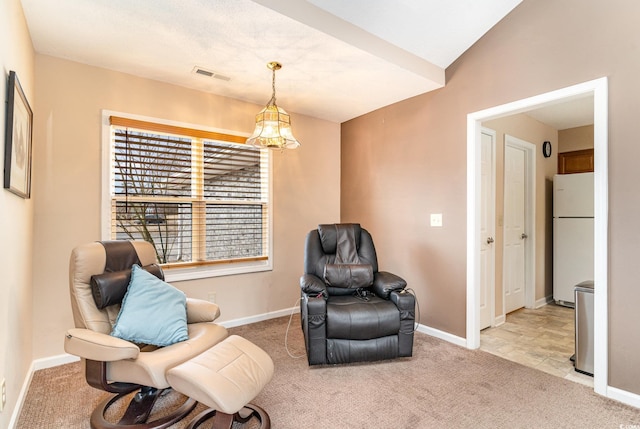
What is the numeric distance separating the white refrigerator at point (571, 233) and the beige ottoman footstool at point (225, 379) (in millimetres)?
4302

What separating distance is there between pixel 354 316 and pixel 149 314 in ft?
4.55

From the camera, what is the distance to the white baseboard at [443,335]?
2.97 meters

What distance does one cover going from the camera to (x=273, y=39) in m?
2.33

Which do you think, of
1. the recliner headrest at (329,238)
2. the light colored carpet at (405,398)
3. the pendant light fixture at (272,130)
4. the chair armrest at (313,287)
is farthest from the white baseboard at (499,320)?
the pendant light fixture at (272,130)

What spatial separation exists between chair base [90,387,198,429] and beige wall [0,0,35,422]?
41cm

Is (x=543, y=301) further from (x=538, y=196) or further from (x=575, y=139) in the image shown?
(x=575, y=139)

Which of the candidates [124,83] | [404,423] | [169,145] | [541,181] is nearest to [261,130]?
[169,145]

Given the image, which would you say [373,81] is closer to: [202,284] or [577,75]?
[577,75]

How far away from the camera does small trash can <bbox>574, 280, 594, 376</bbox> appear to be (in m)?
2.40

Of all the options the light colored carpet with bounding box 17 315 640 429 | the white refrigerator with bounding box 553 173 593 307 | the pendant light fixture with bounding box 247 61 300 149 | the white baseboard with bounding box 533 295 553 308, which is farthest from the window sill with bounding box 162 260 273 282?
the white refrigerator with bounding box 553 173 593 307

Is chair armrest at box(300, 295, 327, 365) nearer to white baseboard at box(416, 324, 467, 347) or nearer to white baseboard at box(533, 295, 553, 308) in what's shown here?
white baseboard at box(416, 324, 467, 347)

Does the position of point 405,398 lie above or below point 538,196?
below

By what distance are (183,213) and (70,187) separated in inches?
35.5

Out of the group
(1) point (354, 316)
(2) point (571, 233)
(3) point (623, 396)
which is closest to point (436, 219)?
(1) point (354, 316)
